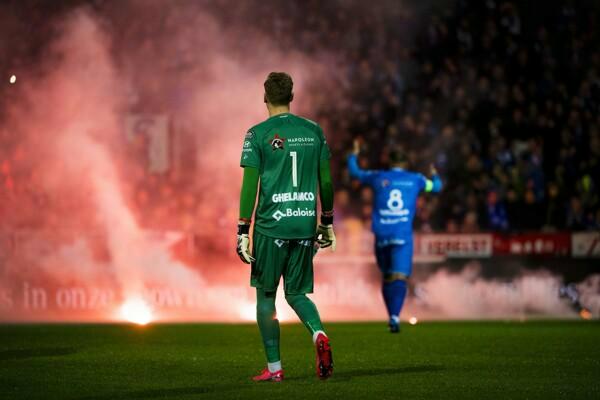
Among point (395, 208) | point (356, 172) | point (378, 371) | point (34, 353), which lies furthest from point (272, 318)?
point (395, 208)

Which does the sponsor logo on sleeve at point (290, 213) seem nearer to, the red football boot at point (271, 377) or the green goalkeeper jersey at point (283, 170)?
the green goalkeeper jersey at point (283, 170)

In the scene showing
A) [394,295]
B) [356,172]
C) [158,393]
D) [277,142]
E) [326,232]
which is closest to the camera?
[158,393]

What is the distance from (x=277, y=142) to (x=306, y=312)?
4.06 feet

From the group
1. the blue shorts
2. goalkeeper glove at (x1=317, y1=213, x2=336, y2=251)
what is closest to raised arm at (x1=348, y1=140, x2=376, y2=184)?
the blue shorts

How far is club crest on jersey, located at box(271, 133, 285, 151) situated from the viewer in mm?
8625

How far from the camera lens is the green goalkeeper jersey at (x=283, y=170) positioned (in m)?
8.63

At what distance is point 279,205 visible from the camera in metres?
8.67

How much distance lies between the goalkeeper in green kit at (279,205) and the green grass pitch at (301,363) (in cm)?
53

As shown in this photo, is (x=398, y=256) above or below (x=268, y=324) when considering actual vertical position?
above

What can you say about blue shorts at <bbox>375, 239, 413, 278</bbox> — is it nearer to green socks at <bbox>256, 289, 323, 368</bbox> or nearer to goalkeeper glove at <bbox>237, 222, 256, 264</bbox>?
green socks at <bbox>256, 289, 323, 368</bbox>

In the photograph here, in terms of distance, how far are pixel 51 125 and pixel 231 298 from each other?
482 cm

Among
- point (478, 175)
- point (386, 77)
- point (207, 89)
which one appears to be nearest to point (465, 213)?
point (478, 175)

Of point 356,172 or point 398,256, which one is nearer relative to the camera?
point 356,172

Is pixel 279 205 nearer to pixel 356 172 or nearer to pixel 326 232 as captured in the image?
pixel 326 232
